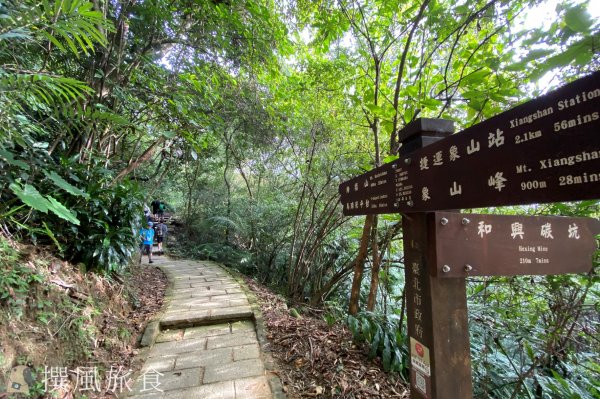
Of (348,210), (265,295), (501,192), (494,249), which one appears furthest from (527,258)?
(265,295)

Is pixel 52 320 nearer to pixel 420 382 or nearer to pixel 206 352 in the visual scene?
pixel 206 352

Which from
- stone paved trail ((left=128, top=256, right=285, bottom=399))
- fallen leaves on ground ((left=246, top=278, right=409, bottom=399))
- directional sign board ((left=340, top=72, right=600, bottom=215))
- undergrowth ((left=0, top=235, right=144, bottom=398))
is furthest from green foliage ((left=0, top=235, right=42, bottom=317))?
directional sign board ((left=340, top=72, right=600, bottom=215))

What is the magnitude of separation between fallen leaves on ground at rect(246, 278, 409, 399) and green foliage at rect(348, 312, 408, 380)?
3.2 inches

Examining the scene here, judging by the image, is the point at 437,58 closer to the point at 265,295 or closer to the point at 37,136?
the point at 265,295

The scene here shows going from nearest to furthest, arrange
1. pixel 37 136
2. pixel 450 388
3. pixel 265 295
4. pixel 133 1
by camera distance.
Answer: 1. pixel 450 388
2. pixel 133 1
3. pixel 37 136
4. pixel 265 295

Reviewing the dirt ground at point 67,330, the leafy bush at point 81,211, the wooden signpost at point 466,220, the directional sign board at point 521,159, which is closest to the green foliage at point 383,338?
the wooden signpost at point 466,220

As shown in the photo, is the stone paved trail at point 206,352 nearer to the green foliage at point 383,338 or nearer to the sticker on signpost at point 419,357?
the green foliage at point 383,338

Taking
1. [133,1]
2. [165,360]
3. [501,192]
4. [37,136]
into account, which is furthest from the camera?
[37,136]

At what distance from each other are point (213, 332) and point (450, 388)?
2608 mm

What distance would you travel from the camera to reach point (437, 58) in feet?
10.3

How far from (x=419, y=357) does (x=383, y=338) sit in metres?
1.24

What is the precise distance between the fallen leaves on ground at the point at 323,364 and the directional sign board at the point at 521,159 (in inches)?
62.0

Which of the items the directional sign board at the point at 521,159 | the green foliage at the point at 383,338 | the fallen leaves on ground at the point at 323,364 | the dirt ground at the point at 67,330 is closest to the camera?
the directional sign board at the point at 521,159

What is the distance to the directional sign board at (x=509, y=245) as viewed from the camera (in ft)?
4.10
